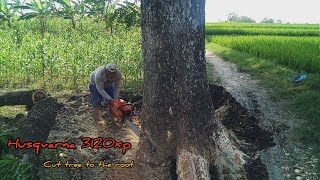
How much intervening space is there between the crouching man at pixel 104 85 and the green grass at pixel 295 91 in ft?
8.94

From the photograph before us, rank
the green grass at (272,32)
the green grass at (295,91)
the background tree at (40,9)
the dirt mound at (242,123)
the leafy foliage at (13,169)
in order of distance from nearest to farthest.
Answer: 1. the leafy foliage at (13,169)
2. the dirt mound at (242,123)
3. the green grass at (295,91)
4. the background tree at (40,9)
5. the green grass at (272,32)

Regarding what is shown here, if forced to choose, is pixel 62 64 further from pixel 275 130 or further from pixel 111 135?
pixel 275 130

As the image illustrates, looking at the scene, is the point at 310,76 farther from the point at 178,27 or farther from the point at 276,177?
the point at 178,27

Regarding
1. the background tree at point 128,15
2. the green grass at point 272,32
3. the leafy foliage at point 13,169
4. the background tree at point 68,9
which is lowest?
the leafy foliage at point 13,169

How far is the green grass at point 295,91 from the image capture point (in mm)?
4984

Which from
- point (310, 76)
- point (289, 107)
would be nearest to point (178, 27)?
point (289, 107)

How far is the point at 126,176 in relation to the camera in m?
4.00

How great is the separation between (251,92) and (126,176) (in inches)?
138

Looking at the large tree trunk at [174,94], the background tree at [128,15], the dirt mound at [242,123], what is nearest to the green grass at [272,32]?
the background tree at [128,15]

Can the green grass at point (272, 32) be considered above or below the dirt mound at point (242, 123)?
above

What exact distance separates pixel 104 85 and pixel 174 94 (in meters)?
2.20

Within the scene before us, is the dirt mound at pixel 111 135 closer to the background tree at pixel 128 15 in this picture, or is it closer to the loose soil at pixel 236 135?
the loose soil at pixel 236 135

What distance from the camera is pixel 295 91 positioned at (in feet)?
20.5

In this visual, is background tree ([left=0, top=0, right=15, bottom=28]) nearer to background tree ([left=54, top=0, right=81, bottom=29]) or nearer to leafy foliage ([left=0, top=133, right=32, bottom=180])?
background tree ([left=54, top=0, right=81, bottom=29])
